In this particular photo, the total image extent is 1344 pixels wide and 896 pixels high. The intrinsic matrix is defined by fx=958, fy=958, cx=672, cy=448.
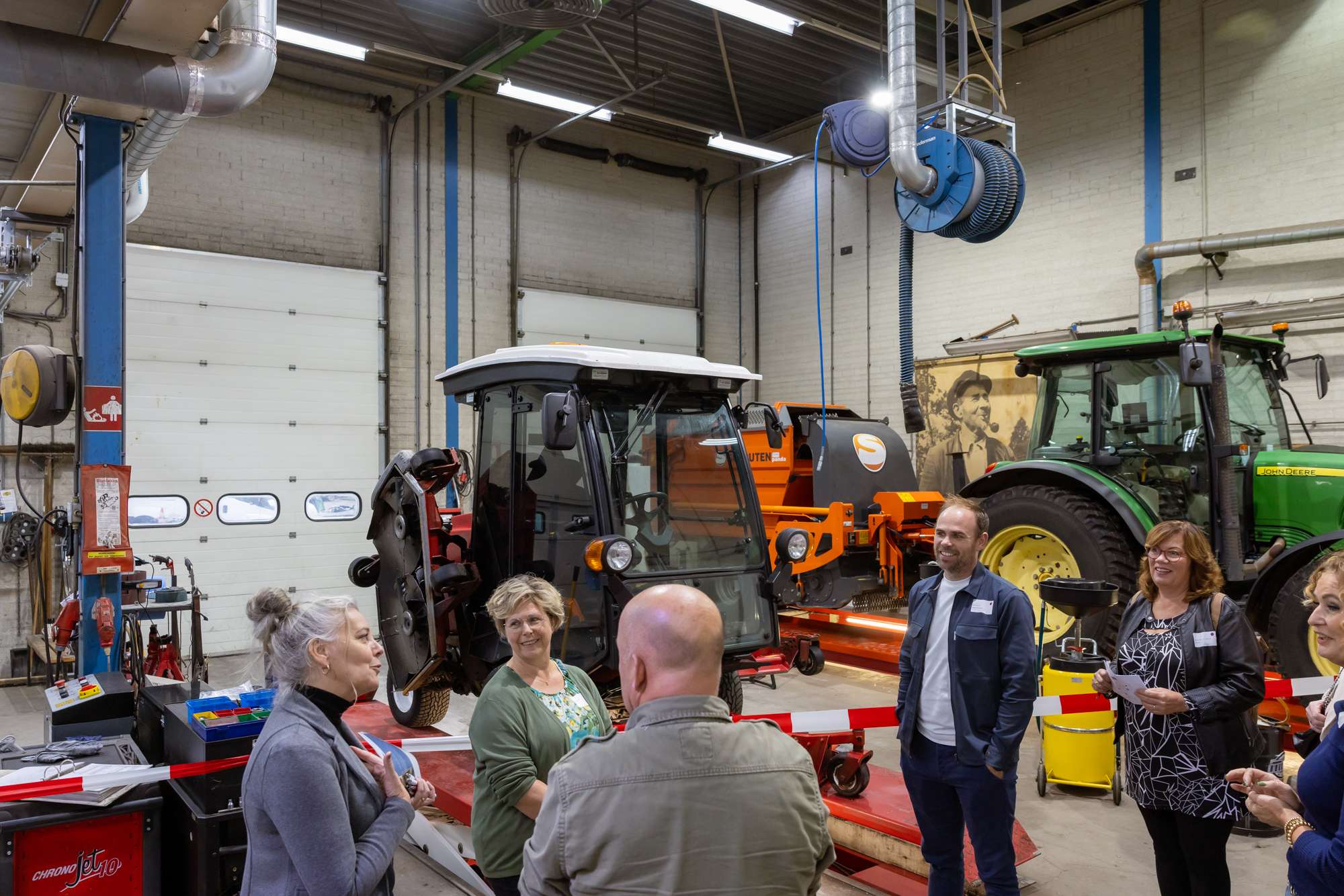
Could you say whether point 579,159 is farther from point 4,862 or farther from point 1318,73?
point 4,862

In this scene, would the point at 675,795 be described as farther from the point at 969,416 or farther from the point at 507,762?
the point at 969,416

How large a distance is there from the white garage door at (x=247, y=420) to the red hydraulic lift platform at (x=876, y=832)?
5.52 m

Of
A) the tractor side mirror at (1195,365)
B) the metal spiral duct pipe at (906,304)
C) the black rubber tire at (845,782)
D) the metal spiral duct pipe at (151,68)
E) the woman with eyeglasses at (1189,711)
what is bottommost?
the black rubber tire at (845,782)

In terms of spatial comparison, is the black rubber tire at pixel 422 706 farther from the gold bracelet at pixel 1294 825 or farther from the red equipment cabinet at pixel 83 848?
the gold bracelet at pixel 1294 825

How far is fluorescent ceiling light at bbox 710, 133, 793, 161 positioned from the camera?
1078 cm

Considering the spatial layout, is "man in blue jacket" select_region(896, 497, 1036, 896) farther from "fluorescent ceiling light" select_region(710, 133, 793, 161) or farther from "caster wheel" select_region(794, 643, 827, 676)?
"fluorescent ceiling light" select_region(710, 133, 793, 161)

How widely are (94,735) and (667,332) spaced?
9.71 metres

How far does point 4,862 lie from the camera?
2.83m

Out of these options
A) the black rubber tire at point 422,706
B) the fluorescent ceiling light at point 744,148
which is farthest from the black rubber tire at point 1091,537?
the fluorescent ceiling light at point 744,148

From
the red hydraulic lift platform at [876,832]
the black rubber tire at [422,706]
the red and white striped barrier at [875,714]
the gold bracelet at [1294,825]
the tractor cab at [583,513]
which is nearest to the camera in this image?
the gold bracelet at [1294,825]

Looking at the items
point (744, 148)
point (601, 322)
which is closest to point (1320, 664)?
point (744, 148)

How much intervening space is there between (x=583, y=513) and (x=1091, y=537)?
3.47m

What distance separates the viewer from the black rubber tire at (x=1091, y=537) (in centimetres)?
611

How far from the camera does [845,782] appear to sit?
4.28 metres
